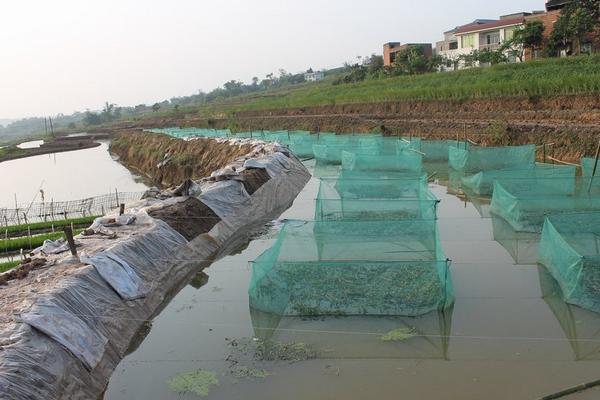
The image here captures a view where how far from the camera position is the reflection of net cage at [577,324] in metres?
5.67

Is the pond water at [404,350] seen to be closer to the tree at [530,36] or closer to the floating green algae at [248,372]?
the floating green algae at [248,372]

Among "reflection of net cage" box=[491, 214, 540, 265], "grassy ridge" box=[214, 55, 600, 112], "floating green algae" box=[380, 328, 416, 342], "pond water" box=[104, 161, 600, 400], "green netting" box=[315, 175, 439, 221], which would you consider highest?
"grassy ridge" box=[214, 55, 600, 112]

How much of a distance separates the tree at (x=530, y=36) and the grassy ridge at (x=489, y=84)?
4.00 m

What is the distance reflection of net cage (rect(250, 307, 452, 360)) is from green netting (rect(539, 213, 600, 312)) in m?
1.57

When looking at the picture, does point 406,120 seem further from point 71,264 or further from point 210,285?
point 71,264

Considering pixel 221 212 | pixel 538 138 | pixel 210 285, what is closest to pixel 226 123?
pixel 538 138

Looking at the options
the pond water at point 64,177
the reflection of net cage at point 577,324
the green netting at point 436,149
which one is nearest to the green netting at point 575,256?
the reflection of net cage at point 577,324

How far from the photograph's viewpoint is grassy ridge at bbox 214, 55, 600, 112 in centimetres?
1994

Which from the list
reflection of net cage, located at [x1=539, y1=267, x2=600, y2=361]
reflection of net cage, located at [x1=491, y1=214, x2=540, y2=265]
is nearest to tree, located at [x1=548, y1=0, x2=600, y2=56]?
reflection of net cage, located at [x1=491, y1=214, x2=540, y2=265]

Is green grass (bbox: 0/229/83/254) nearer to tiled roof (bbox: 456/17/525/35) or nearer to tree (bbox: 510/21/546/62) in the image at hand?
tree (bbox: 510/21/546/62)

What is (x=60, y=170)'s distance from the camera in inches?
1310

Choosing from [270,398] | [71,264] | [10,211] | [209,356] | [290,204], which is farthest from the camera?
[10,211]

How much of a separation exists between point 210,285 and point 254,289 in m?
2.03

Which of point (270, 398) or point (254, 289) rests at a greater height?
point (254, 289)
